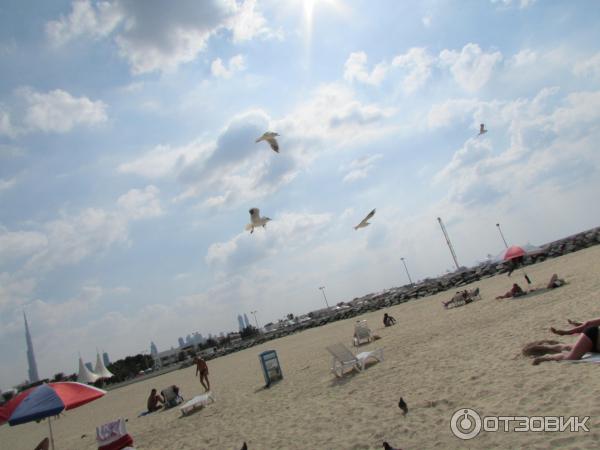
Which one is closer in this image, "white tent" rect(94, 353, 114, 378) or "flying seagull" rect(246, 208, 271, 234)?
"flying seagull" rect(246, 208, 271, 234)

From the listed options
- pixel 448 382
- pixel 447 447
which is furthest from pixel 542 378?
pixel 447 447

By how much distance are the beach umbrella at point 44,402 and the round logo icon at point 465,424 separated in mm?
5230

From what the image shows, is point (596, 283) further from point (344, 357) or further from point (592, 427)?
point (592, 427)

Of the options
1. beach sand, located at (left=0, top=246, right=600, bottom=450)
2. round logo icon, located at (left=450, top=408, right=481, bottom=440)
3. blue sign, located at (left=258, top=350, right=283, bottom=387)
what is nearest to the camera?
round logo icon, located at (left=450, top=408, right=481, bottom=440)

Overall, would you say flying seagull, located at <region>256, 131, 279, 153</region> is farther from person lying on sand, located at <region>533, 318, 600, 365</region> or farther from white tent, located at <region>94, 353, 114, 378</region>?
white tent, located at <region>94, 353, 114, 378</region>

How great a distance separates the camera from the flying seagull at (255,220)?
10145mm

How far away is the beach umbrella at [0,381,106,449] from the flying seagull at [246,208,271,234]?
508cm

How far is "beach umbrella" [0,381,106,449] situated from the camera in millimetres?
5617

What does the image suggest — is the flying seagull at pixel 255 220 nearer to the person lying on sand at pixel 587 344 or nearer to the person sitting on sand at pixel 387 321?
the person lying on sand at pixel 587 344

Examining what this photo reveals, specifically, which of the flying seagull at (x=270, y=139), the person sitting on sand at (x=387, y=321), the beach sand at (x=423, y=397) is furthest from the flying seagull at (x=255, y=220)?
the person sitting on sand at (x=387, y=321)

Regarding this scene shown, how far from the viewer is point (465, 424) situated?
504 cm

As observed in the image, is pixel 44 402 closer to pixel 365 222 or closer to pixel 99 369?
pixel 365 222

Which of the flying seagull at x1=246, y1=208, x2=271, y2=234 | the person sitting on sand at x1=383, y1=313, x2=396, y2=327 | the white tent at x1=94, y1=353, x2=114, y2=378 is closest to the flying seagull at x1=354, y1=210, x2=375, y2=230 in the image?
the flying seagull at x1=246, y1=208, x2=271, y2=234

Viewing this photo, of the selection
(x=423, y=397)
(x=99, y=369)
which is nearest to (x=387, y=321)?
(x=423, y=397)
